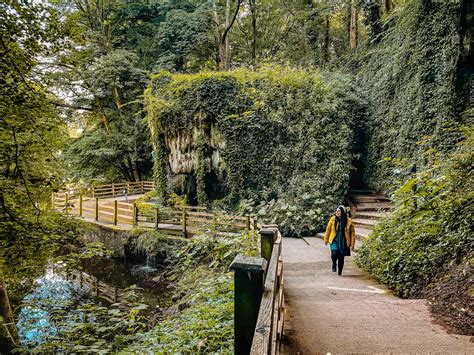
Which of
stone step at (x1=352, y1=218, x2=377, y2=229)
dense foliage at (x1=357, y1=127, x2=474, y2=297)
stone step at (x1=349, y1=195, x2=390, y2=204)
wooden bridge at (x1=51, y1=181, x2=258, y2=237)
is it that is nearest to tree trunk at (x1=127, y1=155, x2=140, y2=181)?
wooden bridge at (x1=51, y1=181, x2=258, y2=237)

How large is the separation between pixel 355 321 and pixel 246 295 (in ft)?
9.32

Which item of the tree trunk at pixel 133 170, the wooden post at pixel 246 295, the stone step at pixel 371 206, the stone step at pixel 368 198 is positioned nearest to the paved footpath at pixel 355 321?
the wooden post at pixel 246 295

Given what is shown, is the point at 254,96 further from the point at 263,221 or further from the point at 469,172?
the point at 469,172

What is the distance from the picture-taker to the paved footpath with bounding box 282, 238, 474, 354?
10.5ft

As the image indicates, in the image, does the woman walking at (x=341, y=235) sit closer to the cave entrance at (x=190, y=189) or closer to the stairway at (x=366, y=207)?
the stairway at (x=366, y=207)

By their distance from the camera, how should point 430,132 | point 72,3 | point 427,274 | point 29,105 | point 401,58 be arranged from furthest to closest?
1. point 72,3
2. point 401,58
3. point 430,132
4. point 427,274
5. point 29,105

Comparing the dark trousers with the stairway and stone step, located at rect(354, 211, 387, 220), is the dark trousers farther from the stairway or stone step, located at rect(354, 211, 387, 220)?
stone step, located at rect(354, 211, 387, 220)

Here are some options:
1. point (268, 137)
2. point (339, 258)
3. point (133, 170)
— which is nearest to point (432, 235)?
point (339, 258)

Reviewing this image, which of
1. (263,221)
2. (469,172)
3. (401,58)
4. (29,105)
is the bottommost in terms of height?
(263,221)

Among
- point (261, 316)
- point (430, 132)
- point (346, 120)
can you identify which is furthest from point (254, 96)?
point (261, 316)

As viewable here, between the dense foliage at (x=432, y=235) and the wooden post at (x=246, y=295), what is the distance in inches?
150

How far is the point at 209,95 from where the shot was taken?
13992mm

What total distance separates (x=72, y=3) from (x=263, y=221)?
66.7ft

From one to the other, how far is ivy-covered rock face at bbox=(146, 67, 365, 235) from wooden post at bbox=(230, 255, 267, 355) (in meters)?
9.60
